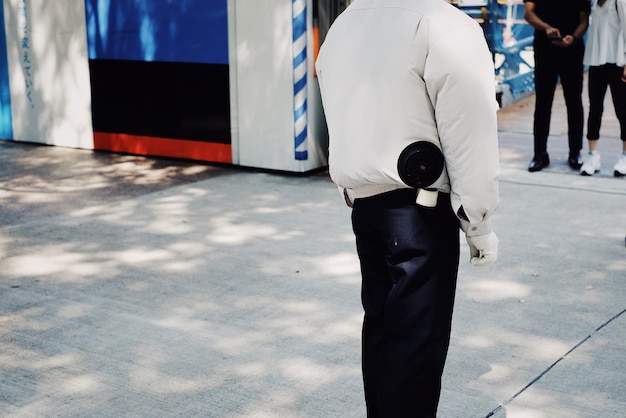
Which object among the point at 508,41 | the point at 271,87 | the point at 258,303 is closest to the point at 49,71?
the point at 271,87

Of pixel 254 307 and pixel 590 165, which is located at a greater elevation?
pixel 590 165

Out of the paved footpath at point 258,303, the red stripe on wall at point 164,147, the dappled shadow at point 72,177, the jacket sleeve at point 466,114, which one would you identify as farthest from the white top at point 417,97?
the red stripe on wall at point 164,147

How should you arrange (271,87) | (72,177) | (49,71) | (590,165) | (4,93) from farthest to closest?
(4,93) < (49,71) < (72,177) < (271,87) < (590,165)

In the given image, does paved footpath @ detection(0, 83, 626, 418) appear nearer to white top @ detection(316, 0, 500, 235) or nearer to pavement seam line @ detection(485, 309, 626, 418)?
pavement seam line @ detection(485, 309, 626, 418)

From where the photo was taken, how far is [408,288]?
10.1 ft

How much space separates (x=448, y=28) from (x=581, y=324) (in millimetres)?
2564

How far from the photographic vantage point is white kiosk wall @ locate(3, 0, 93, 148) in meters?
10.0

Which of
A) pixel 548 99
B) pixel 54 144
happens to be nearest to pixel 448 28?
pixel 548 99

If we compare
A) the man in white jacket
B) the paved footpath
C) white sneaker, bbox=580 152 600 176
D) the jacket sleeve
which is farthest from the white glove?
white sneaker, bbox=580 152 600 176

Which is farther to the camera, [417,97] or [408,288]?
[408,288]

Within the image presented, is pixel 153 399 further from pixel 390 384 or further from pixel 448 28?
pixel 448 28

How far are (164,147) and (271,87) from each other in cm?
154

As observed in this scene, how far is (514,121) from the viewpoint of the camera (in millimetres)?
11367

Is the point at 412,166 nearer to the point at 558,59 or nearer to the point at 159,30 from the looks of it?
the point at 558,59
